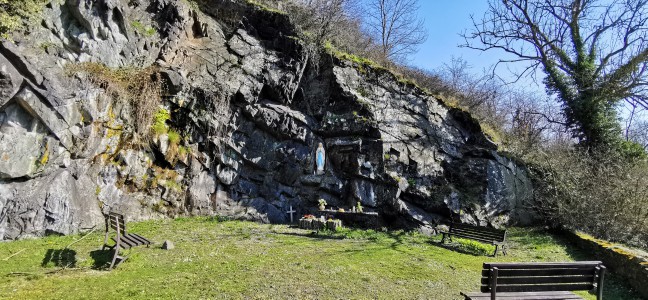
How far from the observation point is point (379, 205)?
46.8 ft

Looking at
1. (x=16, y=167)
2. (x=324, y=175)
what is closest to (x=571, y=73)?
(x=324, y=175)

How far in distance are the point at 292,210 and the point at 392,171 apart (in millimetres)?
4367

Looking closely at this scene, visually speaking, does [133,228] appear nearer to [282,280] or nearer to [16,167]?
[16,167]

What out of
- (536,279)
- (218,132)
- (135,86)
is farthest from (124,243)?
(218,132)

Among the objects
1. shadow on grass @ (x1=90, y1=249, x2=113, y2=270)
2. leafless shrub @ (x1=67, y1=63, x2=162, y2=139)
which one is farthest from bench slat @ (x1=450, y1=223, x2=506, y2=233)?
leafless shrub @ (x1=67, y1=63, x2=162, y2=139)

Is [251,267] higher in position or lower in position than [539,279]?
lower

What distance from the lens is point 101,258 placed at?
7062 mm

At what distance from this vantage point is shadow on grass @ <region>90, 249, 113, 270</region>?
6.59 m

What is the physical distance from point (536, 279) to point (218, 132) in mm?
11879

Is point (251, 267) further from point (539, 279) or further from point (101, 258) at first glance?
point (539, 279)

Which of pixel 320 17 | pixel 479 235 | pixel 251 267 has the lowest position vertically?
pixel 251 267

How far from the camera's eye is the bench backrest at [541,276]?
4.66 meters

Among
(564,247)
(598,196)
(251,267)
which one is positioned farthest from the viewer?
(598,196)

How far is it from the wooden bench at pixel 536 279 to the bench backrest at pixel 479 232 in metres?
4.72
